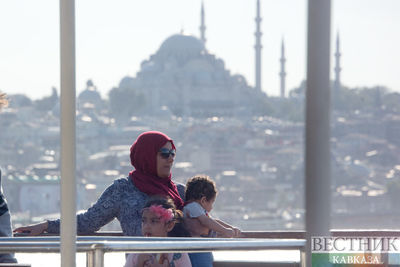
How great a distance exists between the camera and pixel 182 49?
167 ft

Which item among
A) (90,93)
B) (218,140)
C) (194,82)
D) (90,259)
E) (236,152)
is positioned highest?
(194,82)

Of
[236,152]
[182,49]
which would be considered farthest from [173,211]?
[182,49]

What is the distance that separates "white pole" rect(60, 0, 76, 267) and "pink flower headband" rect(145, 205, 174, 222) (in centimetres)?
37

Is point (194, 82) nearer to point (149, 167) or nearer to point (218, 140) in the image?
point (218, 140)

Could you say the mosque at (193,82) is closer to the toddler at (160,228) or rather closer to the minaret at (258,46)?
the minaret at (258,46)

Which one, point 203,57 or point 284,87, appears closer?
point 203,57

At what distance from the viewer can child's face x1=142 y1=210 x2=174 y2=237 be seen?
5.99 ft

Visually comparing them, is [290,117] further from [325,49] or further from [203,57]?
[325,49]

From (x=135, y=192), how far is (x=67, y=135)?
456 mm

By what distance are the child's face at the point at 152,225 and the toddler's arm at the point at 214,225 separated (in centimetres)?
10

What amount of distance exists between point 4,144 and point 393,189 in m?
19.4

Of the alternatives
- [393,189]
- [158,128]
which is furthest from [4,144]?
[393,189]

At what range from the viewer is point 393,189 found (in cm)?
4503

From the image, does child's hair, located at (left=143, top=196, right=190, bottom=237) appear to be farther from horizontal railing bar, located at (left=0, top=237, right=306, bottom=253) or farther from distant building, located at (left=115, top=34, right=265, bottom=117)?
distant building, located at (left=115, top=34, right=265, bottom=117)
